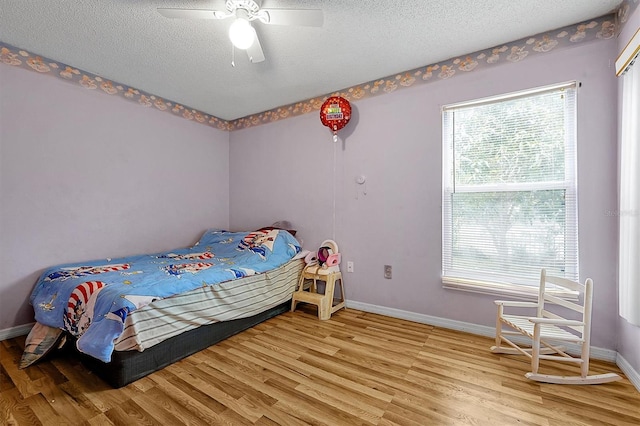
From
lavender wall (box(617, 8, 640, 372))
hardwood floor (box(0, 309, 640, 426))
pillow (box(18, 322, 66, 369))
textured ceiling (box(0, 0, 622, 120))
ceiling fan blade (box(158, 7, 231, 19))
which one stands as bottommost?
hardwood floor (box(0, 309, 640, 426))

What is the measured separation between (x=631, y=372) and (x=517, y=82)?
2.12 m

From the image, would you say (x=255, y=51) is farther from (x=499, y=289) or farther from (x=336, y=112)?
(x=499, y=289)

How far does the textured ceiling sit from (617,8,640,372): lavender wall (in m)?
0.23

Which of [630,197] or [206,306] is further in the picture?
[206,306]

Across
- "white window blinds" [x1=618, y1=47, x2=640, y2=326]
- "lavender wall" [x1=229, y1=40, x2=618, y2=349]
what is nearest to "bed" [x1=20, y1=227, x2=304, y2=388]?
"lavender wall" [x1=229, y1=40, x2=618, y2=349]

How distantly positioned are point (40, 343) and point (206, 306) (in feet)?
3.66

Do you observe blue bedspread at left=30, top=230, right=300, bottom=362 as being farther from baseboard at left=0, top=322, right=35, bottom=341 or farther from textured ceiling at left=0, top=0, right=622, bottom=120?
textured ceiling at left=0, top=0, right=622, bottom=120

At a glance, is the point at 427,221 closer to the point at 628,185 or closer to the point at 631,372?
the point at 628,185

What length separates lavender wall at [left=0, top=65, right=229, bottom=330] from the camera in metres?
2.33

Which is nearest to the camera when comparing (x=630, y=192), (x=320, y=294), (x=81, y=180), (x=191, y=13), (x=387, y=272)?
(x=630, y=192)

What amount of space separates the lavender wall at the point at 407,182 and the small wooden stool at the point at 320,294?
0.20 m

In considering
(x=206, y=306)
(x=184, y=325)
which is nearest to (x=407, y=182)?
(x=206, y=306)

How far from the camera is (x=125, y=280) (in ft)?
6.63

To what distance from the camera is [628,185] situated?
5.28 ft
